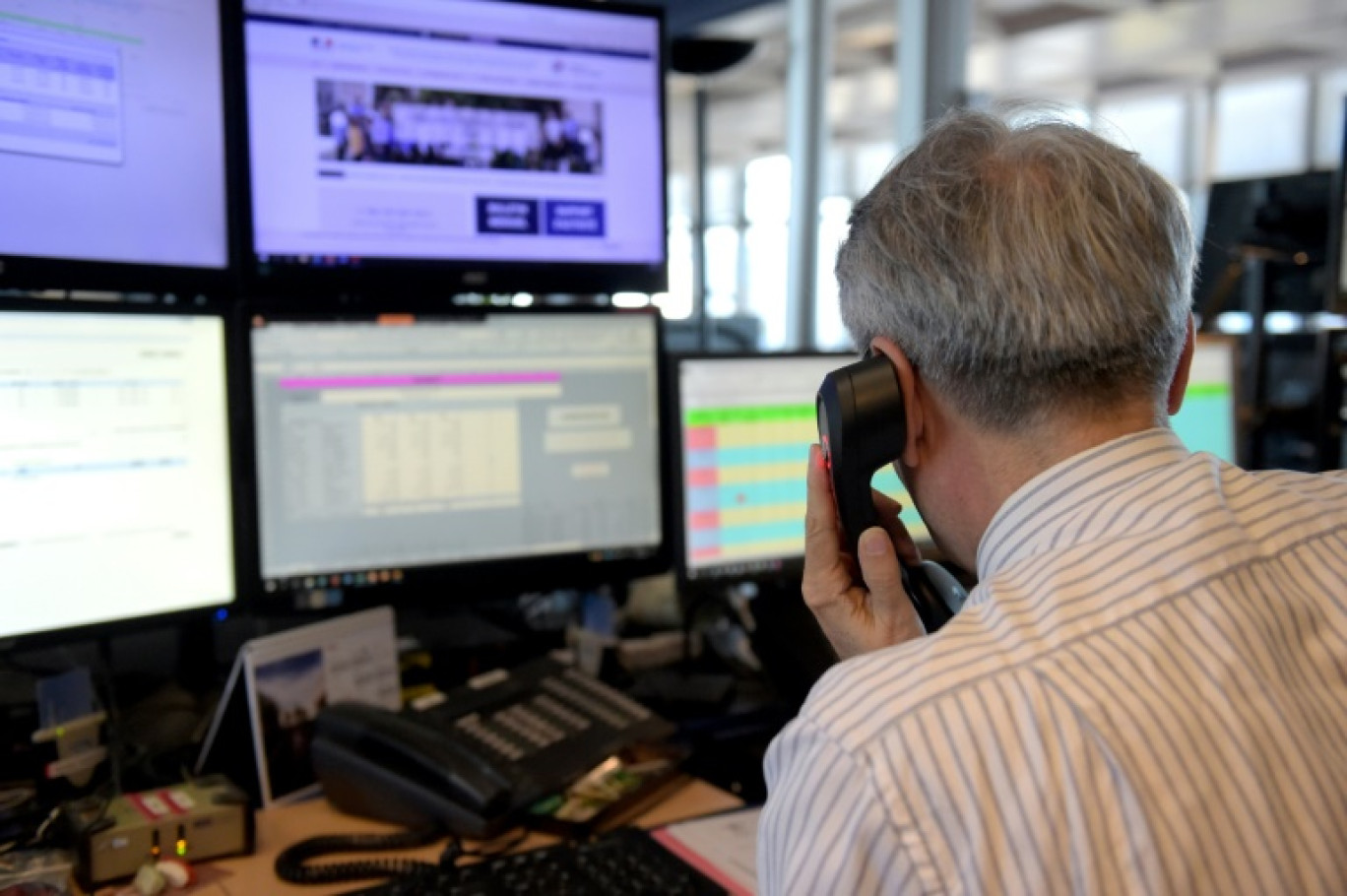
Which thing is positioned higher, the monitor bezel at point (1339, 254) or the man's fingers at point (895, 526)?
the monitor bezel at point (1339, 254)

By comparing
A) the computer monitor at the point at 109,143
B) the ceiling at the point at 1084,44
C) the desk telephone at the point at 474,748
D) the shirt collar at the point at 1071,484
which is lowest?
the desk telephone at the point at 474,748

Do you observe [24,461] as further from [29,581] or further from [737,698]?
[737,698]

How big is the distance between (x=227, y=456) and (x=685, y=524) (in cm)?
56

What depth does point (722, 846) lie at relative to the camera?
3.34 feet

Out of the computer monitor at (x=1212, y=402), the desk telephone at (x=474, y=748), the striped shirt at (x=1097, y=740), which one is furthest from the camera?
the computer monitor at (x=1212, y=402)

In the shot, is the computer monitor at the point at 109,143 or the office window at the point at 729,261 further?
the office window at the point at 729,261

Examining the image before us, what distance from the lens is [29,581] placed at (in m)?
1.05

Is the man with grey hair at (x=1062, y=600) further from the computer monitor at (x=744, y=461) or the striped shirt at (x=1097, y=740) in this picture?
the computer monitor at (x=744, y=461)

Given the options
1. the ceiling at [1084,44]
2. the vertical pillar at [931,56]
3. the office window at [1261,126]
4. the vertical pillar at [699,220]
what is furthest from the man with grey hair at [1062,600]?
the office window at [1261,126]

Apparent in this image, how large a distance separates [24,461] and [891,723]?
2.88ft

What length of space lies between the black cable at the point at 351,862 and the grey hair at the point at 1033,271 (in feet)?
2.04

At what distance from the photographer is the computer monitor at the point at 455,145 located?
126cm

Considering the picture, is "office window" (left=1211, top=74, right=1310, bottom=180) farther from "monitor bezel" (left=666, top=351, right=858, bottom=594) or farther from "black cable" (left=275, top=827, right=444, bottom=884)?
"black cable" (left=275, top=827, right=444, bottom=884)

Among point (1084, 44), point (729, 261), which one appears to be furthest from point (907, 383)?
point (729, 261)
